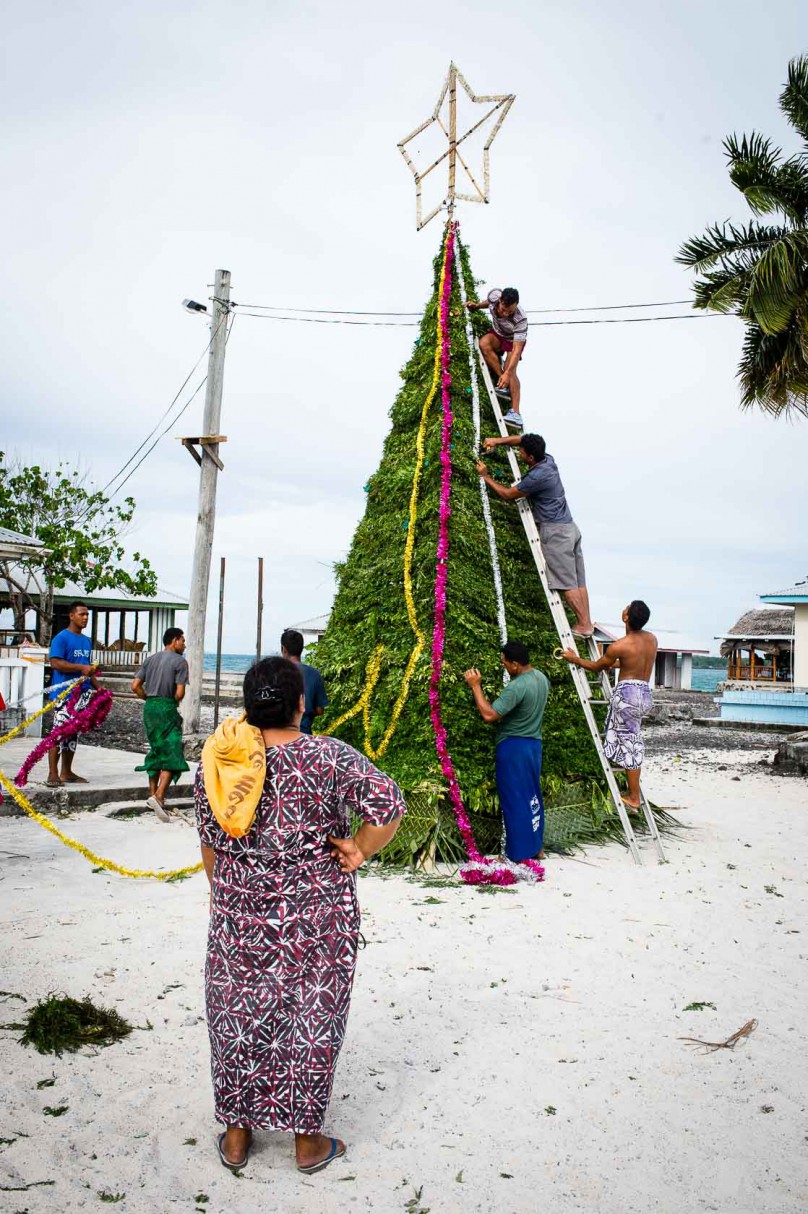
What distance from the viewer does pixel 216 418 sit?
13977 mm

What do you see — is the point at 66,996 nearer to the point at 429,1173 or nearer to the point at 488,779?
the point at 429,1173

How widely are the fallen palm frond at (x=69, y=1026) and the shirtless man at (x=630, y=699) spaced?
175 inches

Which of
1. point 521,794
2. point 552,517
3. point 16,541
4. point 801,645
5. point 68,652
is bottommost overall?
point 521,794

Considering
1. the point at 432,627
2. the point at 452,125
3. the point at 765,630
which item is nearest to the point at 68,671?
the point at 432,627

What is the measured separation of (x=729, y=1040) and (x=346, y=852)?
2248 millimetres

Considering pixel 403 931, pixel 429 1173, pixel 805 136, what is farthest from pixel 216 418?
pixel 429 1173

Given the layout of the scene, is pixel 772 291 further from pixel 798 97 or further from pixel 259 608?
pixel 259 608

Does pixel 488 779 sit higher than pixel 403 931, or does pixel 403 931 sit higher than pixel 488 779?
pixel 488 779

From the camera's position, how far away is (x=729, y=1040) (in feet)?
13.0

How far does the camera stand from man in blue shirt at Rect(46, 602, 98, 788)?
9094mm

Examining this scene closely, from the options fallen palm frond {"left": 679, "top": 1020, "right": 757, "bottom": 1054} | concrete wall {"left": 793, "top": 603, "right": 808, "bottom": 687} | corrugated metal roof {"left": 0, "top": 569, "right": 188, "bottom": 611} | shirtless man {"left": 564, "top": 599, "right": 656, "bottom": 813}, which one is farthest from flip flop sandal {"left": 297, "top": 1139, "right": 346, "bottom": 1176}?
corrugated metal roof {"left": 0, "top": 569, "right": 188, "bottom": 611}

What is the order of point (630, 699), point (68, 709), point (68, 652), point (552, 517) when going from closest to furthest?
point (630, 699)
point (552, 517)
point (68, 709)
point (68, 652)

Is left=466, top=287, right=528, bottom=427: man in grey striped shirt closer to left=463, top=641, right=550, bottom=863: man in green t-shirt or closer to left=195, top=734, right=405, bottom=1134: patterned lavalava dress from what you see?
left=463, top=641, right=550, bottom=863: man in green t-shirt

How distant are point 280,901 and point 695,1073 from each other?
204 cm
